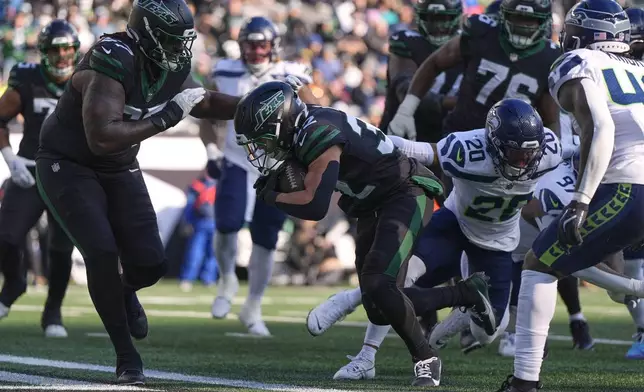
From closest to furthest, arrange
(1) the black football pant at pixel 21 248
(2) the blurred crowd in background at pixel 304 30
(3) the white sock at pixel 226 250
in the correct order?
(1) the black football pant at pixel 21 248
(3) the white sock at pixel 226 250
(2) the blurred crowd in background at pixel 304 30

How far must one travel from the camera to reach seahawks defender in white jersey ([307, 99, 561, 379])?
5398 mm

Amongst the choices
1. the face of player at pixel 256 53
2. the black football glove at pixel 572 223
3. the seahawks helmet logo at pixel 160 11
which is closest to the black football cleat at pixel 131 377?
the seahawks helmet logo at pixel 160 11

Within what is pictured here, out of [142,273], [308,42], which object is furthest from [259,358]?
[308,42]

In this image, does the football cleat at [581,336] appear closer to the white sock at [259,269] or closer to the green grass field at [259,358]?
the green grass field at [259,358]

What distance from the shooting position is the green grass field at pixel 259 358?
525 cm

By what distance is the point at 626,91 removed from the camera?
481cm

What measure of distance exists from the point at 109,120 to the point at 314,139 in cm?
83

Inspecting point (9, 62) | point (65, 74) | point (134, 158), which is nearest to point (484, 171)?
point (134, 158)

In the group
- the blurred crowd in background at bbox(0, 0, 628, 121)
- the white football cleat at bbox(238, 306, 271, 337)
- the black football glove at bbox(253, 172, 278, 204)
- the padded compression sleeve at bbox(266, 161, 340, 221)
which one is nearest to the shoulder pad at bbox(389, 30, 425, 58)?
the white football cleat at bbox(238, 306, 271, 337)

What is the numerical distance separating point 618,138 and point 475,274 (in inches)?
48.2

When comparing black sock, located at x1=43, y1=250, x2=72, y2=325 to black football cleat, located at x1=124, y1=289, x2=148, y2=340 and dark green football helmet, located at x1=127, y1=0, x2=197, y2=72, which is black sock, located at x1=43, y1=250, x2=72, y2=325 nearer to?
black football cleat, located at x1=124, y1=289, x2=148, y2=340

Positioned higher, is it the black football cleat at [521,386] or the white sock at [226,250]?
the black football cleat at [521,386]

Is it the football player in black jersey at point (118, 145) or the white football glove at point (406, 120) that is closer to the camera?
the football player in black jersey at point (118, 145)

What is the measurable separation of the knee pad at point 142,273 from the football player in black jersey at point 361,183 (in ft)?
2.18
